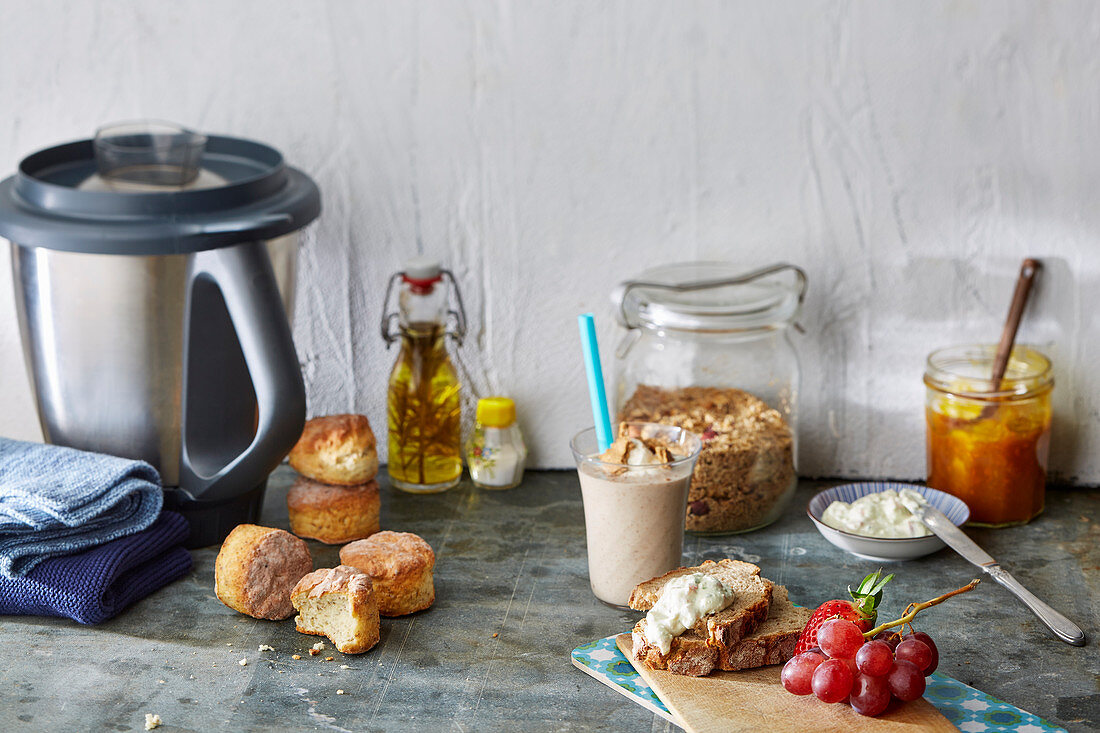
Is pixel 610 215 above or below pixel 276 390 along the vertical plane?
above

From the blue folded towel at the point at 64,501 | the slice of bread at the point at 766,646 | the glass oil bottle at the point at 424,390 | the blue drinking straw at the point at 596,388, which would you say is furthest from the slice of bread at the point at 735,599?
the blue folded towel at the point at 64,501

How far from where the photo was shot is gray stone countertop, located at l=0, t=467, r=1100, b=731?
90 centimetres

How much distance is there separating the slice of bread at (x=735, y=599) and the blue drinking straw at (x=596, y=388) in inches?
5.8

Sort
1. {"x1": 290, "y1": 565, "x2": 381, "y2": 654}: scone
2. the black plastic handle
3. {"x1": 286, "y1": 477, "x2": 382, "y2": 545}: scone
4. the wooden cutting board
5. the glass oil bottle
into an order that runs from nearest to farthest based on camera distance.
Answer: the wooden cutting board < {"x1": 290, "y1": 565, "x2": 381, "y2": 654}: scone < the black plastic handle < {"x1": 286, "y1": 477, "x2": 382, "y2": 545}: scone < the glass oil bottle

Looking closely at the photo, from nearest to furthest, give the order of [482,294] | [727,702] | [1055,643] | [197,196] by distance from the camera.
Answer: [727,702]
[1055,643]
[197,196]
[482,294]

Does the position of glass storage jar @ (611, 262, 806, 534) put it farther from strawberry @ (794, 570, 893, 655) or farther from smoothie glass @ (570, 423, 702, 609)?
strawberry @ (794, 570, 893, 655)

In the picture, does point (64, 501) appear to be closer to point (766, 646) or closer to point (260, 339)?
point (260, 339)

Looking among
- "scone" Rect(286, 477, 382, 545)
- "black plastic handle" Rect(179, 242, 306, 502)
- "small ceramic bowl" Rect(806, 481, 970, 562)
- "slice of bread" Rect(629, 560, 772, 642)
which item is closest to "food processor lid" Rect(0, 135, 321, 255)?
"black plastic handle" Rect(179, 242, 306, 502)

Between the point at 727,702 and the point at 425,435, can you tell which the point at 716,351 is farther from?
the point at 727,702

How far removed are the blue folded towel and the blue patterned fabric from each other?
18.1 inches

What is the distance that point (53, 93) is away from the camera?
1.36 m

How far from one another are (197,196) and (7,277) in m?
0.45

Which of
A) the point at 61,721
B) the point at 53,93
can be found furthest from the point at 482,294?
the point at 61,721

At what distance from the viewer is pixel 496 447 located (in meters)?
1.35
